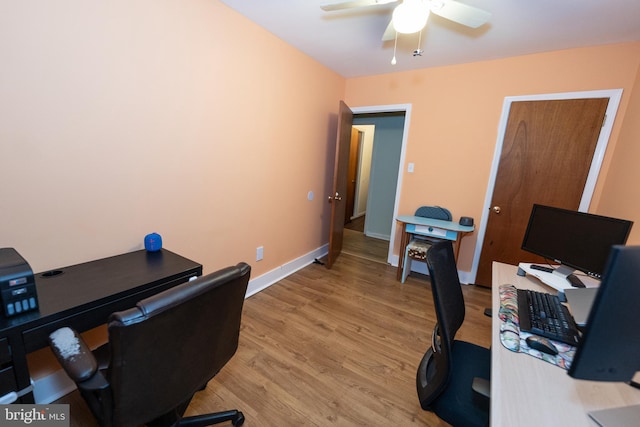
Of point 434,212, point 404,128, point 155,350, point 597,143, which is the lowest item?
point 155,350

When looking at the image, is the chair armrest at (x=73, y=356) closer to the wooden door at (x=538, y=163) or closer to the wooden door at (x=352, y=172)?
the wooden door at (x=538, y=163)

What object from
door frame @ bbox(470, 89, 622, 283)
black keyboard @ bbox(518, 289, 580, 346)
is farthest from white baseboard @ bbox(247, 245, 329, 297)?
black keyboard @ bbox(518, 289, 580, 346)

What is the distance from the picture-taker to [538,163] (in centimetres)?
252

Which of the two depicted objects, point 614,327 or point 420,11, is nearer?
point 614,327

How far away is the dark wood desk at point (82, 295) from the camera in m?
0.92

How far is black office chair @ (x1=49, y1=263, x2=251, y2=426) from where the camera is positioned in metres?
0.70

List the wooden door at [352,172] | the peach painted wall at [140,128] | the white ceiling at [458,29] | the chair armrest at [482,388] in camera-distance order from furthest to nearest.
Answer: the wooden door at [352,172], the white ceiling at [458,29], the peach painted wall at [140,128], the chair armrest at [482,388]

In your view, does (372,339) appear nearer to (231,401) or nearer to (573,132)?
(231,401)

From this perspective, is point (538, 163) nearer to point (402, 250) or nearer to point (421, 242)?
point (421, 242)

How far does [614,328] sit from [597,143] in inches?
105

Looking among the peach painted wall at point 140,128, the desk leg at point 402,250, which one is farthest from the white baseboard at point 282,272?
the desk leg at point 402,250

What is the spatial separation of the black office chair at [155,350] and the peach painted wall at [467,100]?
2.70 metres

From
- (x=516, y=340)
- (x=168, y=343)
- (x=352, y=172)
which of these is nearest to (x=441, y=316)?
(x=516, y=340)

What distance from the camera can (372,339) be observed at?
197 cm
